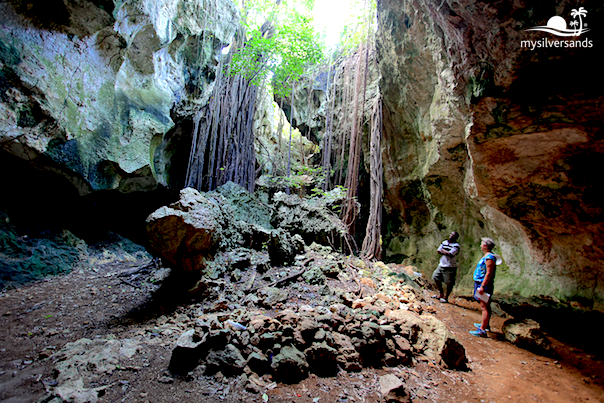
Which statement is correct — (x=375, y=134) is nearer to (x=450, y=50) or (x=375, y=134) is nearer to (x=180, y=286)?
(x=450, y=50)

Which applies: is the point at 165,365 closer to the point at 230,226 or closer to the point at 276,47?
the point at 230,226

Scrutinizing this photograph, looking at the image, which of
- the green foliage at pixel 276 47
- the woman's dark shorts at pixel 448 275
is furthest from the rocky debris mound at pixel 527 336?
the green foliage at pixel 276 47

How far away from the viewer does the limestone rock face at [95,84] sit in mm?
3191

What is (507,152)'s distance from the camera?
106 inches

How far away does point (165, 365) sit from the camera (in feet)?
5.61

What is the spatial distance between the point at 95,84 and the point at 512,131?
18.8 feet

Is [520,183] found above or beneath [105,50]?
beneath

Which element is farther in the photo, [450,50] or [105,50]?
[105,50]

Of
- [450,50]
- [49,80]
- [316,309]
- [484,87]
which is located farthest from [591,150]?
[49,80]

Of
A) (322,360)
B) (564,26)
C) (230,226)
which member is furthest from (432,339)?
(230,226)

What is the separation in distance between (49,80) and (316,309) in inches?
180

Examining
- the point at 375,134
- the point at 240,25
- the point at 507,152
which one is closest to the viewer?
the point at 507,152


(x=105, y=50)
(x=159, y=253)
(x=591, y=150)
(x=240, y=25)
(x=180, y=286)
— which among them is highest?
(x=240, y=25)

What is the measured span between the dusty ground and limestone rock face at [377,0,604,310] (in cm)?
129
